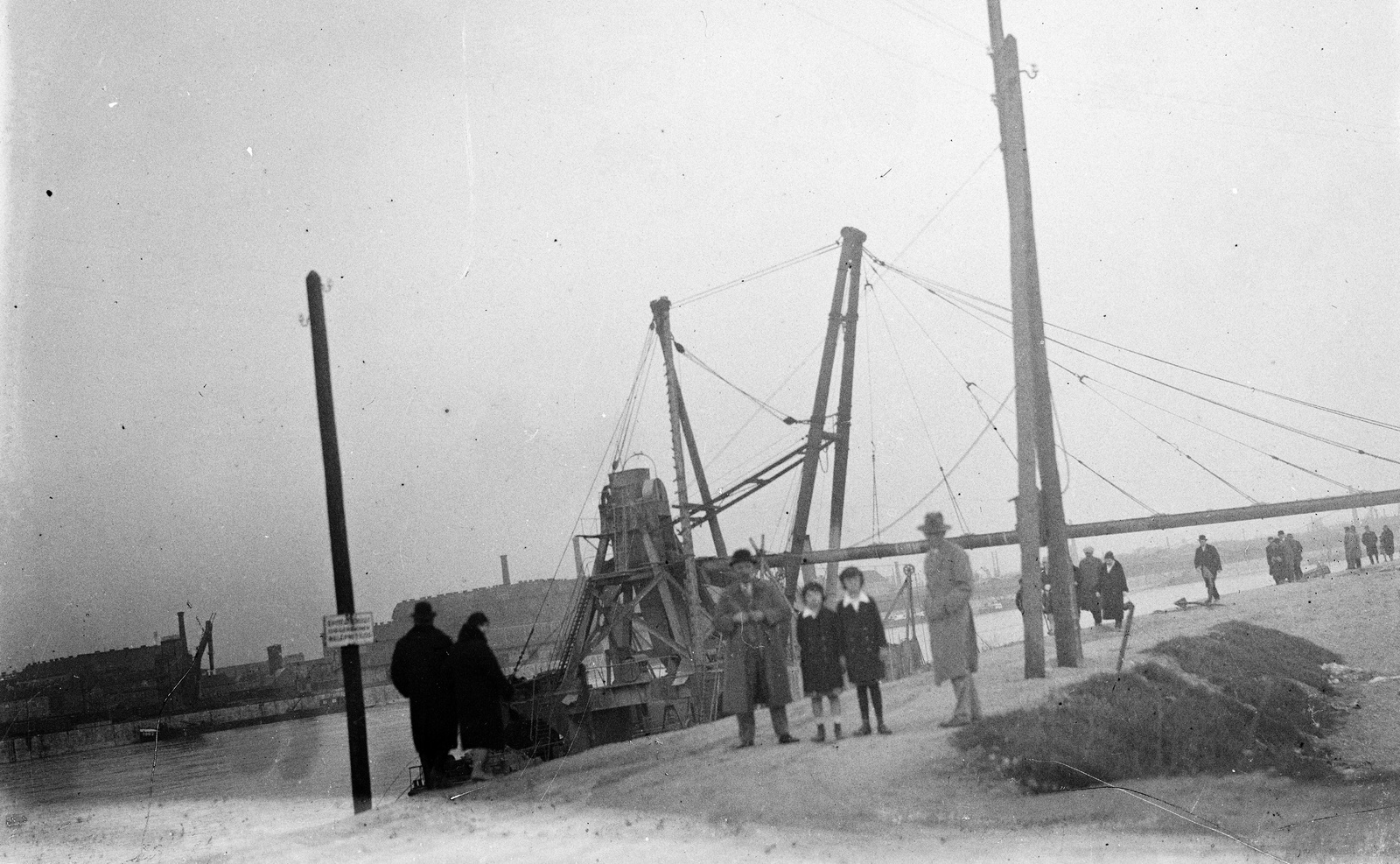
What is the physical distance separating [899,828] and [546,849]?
248 cm

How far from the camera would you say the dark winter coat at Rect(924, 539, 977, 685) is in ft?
28.0

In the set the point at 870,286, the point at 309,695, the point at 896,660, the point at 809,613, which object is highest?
the point at 870,286

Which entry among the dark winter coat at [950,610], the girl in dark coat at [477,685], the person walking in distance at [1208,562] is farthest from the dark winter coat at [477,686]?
the person walking in distance at [1208,562]

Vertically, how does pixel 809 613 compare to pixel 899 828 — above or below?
above

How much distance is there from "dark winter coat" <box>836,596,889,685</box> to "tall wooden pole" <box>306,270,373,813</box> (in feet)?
18.5

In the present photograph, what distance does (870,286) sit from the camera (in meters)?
16.7

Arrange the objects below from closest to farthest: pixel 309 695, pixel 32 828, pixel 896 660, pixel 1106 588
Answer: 1. pixel 1106 588
2. pixel 896 660
3. pixel 32 828
4. pixel 309 695

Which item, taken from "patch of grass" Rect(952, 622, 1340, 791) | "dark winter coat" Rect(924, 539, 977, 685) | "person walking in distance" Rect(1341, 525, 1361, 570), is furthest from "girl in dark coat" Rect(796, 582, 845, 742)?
"person walking in distance" Rect(1341, 525, 1361, 570)

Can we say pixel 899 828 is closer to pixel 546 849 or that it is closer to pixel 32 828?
pixel 546 849

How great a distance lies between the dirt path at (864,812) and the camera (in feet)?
21.6

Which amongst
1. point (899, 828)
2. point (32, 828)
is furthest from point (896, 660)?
point (32, 828)

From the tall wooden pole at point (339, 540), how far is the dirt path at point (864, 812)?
2005mm

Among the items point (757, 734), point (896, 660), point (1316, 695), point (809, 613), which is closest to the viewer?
point (809, 613)

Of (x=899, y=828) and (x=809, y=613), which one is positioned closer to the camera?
(x=899, y=828)
